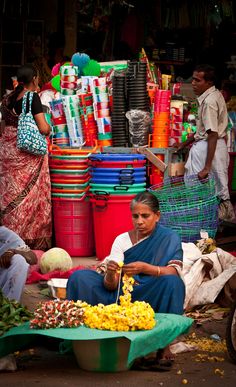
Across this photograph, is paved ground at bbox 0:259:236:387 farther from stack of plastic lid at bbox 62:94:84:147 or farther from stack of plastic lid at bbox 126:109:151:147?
stack of plastic lid at bbox 62:94:84:147

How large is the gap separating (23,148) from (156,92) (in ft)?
4.68

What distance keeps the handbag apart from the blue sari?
2865 millimetres

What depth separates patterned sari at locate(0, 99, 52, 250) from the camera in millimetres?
9594

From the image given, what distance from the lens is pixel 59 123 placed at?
395 inches

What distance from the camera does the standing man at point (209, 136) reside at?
9.66 m

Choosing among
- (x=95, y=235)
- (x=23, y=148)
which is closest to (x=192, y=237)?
(x=95, y=235)

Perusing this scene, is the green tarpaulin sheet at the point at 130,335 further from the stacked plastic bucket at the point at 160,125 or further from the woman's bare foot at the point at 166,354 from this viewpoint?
the stacked plastic bucket at the point at 160,125

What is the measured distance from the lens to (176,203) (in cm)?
925

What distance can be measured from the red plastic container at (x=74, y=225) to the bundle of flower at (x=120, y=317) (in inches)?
142

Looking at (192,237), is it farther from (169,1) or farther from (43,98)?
(169,1)

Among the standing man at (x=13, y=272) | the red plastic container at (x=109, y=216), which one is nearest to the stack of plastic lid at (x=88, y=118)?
the red plastic container at (x=109, y=216)

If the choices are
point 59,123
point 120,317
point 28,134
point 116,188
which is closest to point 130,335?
point 120,317

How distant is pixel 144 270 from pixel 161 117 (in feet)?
11.5

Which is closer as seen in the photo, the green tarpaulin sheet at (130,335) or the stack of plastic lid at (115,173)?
the green tarpaulin sheet at (130,335)
